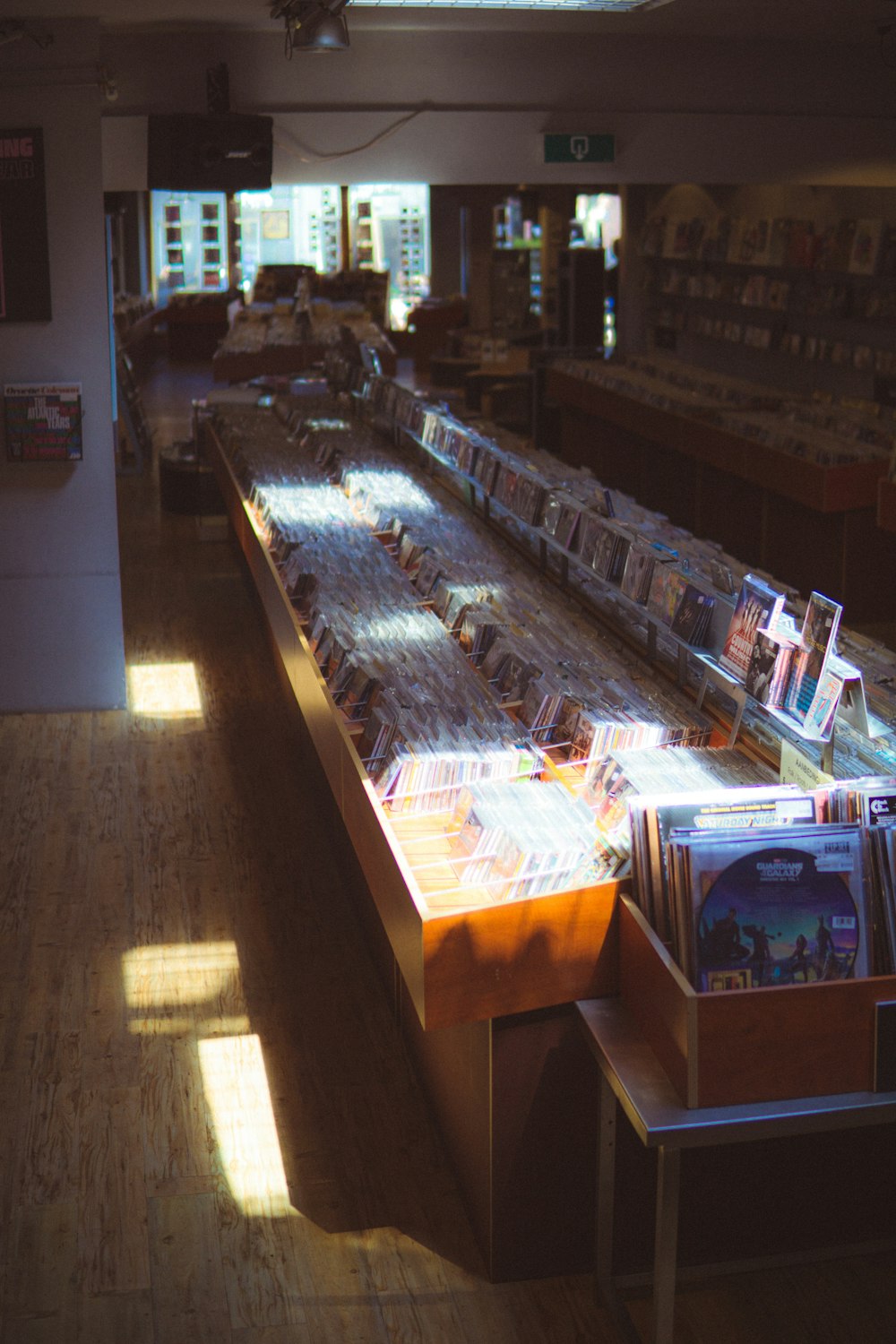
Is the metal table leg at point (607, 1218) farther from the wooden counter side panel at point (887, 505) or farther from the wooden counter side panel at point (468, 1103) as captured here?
the wooden counter side panel at point (887, 505)

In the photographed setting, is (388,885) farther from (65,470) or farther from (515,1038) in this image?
(65,470)

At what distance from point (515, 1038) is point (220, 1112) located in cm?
108

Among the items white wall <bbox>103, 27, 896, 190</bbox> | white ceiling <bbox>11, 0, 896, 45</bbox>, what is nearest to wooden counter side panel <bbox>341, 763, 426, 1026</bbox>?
white ceiling <bbox>11, 0, 896, 45</bbox>

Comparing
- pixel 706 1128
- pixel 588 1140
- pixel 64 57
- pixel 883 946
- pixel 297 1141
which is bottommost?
pixel 297 1141

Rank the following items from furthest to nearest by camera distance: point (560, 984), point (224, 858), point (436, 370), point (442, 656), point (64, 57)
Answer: point (436, 370) < point (64, 57) < point (224, 858) < point (442, 656) < point (560, 984)

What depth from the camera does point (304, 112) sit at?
27.5ft

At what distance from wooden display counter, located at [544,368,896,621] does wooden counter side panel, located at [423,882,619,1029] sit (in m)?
5.52

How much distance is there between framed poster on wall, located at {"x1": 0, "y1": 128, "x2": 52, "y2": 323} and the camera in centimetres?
600

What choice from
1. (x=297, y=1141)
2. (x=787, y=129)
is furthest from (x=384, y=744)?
(x=787, y=129)

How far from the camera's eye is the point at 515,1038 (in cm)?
299

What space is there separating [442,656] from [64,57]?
332cm

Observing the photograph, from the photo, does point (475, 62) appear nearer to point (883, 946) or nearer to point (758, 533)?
point (758, 533)

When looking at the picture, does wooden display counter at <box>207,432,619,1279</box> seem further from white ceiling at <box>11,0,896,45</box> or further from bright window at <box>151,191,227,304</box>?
bright window at <box>151,191,227,304</box>

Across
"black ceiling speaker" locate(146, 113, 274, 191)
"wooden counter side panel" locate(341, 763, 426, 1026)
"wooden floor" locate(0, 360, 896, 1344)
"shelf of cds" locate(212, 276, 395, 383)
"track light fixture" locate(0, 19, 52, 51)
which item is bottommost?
"wooden floor" locate(0, 360, 896, 1344)
